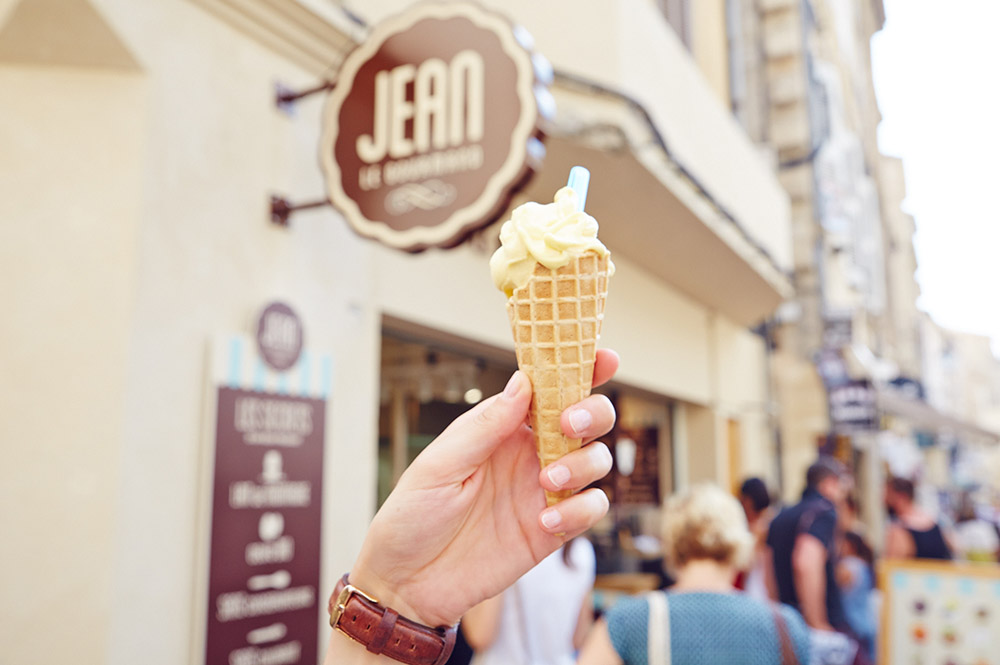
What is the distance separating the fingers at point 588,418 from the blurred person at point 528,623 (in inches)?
83.8

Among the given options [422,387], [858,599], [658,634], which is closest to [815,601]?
[858,599]

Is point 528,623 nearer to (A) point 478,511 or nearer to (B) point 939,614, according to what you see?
(A) point 478,511

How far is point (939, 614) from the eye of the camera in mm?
4516

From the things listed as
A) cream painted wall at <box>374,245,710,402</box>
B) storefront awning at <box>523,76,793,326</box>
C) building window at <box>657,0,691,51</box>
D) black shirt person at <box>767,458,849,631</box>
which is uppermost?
building window at <box>657,0,691,51</box>

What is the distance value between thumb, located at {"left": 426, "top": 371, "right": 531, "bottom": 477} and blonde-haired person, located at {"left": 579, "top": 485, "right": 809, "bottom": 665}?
141 centimetres

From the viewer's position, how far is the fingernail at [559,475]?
54.1 inches

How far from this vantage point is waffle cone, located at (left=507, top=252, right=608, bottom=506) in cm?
151

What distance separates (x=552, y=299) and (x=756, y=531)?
470 cm

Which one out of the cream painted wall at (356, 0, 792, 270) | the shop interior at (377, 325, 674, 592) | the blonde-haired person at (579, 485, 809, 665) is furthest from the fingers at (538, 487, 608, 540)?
the cream painted wall at (356, 0, 792, 270)

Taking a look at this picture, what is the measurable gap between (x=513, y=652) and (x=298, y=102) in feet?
9.76

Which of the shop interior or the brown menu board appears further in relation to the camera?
the shop interior

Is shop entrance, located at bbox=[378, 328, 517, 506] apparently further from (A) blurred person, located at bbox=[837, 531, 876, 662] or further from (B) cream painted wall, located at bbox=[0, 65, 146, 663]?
(A) blurred person, located at bbox=[837, 531, 876, 662]

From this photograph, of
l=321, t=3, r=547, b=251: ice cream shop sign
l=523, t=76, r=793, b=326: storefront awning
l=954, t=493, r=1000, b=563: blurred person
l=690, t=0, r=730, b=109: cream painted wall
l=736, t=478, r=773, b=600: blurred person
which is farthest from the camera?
l=690, t=0, r=730, b=109: cream painted wall

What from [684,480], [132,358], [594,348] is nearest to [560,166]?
[132,358]
